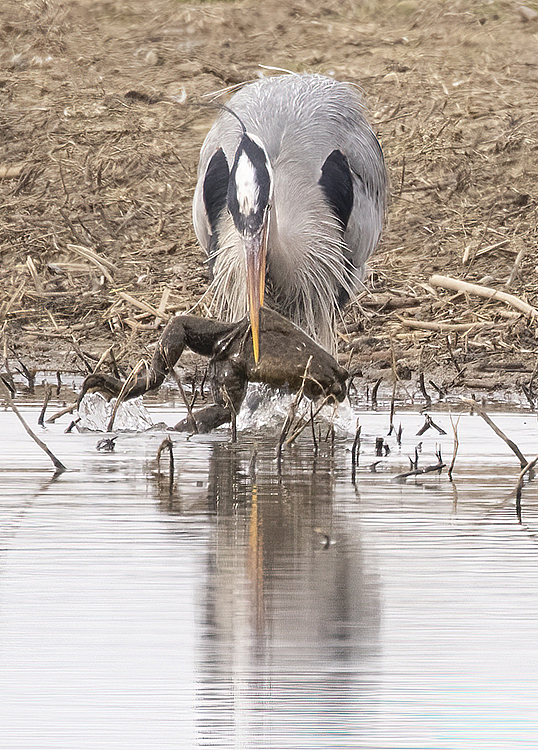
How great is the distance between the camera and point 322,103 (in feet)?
27.4

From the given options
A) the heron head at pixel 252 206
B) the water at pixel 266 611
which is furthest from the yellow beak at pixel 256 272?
the water at pixel 266 611

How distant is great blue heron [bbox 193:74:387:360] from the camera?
7.85 meters

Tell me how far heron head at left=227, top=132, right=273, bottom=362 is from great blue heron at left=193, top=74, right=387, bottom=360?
0.97 feet

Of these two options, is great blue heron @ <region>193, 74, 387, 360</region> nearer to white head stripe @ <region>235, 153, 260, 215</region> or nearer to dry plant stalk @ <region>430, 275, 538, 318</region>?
white head stripe @ <region>235, 153, 260, 215</region>

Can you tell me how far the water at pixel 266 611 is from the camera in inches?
110

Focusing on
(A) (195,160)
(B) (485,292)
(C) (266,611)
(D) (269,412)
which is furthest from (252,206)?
(A) (195,160)

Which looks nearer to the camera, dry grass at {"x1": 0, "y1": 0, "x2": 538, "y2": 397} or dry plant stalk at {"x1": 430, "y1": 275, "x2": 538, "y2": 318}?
dry plant stalk at {"x1": 430, "y1": 275, "x2": 538, "y2": 318}

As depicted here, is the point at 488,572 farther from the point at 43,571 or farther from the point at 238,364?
the point at 238,364

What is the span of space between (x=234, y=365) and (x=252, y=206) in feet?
2.32

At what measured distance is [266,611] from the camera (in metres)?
3.49

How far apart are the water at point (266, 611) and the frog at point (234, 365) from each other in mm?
1289


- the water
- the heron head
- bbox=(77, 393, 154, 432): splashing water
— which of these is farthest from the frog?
the water

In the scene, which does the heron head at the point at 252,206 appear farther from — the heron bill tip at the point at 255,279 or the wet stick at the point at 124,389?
the wet stick at the point at 124,389

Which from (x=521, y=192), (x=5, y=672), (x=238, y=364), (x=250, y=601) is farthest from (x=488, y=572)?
(x=521, y=192)
